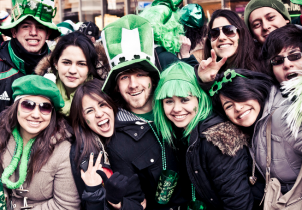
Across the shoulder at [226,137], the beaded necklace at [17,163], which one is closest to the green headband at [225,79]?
the shoulder at [226,137]

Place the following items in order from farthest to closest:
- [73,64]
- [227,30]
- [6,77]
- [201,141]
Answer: [6,77] → [73,64] → [227,30] → [201,141]

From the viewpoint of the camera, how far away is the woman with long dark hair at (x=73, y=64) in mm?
2871

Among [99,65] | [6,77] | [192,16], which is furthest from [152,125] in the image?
[6,77]

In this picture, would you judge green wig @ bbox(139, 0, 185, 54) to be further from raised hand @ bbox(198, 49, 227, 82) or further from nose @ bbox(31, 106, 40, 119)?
nose @ bbox(31, 106, 40, 119)

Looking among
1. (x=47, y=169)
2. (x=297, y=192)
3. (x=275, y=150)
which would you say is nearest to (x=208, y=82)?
(x=275, y=150)

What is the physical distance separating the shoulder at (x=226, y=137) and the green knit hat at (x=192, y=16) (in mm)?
1811

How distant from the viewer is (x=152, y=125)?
2625 millimetres

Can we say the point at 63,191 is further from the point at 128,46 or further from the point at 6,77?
Result: the point at 6,77

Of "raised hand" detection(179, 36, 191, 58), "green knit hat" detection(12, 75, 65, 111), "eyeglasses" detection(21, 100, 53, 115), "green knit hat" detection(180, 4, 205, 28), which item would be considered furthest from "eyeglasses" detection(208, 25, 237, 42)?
"eyeglasses" detection(21, 100, 53, 115)

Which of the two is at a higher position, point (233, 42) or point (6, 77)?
point (233, 42)

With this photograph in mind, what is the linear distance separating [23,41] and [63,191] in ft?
6.50

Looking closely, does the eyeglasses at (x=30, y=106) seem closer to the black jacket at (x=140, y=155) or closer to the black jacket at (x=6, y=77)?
the black jacket at (x=140, y=155)

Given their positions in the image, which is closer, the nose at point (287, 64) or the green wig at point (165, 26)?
the nose at point (287, 64)

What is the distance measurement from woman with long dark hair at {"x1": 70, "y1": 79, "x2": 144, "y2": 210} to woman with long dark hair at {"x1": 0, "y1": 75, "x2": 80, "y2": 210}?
0.36ft
